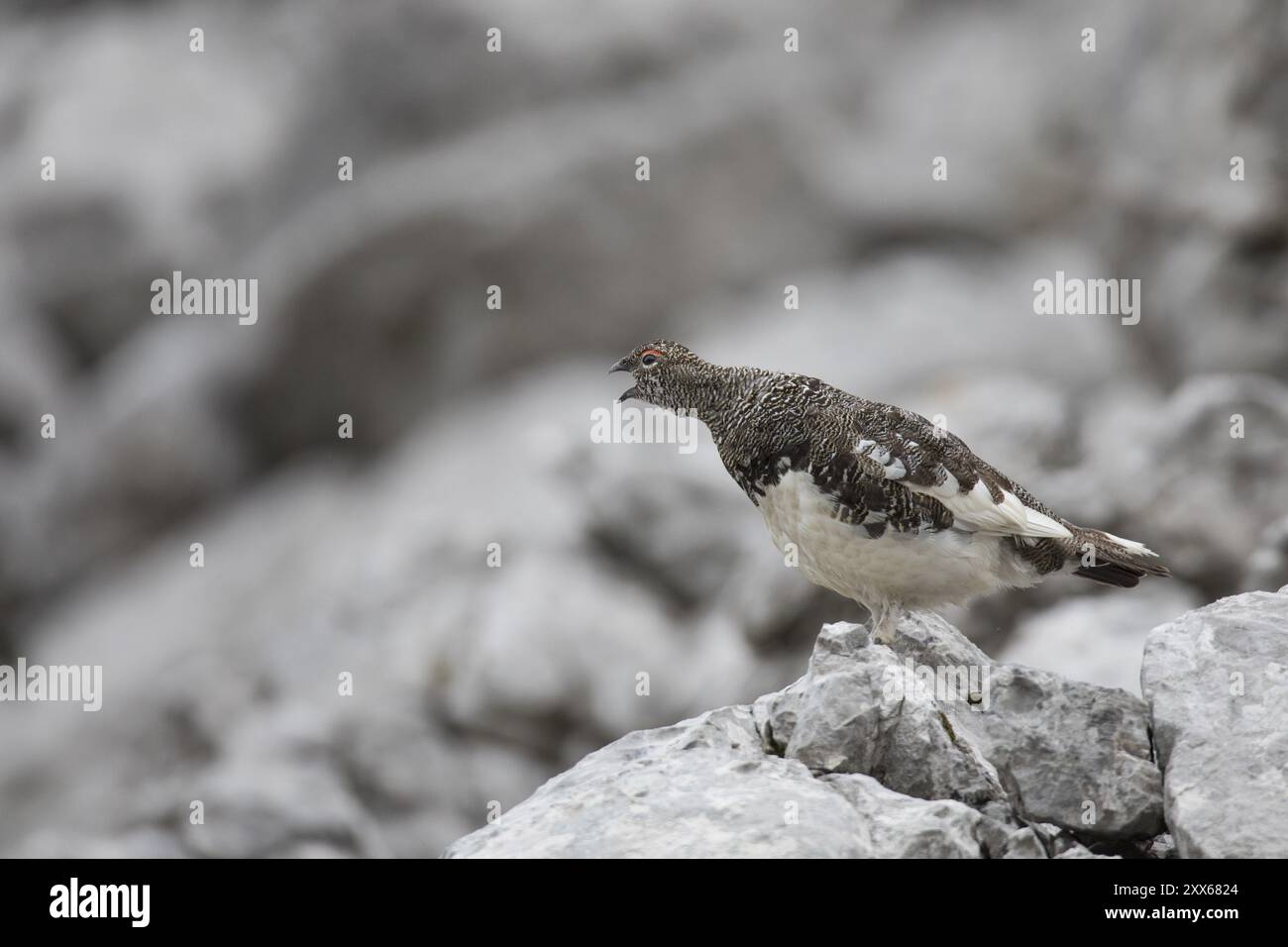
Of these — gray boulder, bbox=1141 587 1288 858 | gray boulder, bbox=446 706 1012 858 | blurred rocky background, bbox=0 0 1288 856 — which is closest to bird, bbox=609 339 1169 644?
gray boulder, bbox=1141 587 1288 858

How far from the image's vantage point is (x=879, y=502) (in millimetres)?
6629

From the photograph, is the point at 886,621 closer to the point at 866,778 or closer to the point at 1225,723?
the point at 866,778

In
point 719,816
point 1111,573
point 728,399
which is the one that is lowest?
point 719,816

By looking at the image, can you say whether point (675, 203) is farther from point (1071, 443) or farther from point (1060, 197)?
point (1071, 443)

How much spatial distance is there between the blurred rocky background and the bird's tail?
14.8 ft

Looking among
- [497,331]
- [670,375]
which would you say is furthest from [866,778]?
[497,331]

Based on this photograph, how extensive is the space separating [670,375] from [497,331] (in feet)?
49.6

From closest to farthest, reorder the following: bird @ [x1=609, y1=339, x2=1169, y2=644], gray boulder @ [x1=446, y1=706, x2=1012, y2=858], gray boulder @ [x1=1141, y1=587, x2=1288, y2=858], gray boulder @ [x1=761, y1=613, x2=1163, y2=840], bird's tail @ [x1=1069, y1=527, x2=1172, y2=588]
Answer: gray boulder @ [x1=446, y1=706, x2=1012, y2=858]
gray boulder @ [x1=1141, y1=587, x2=1288, y2=858]
gray boulder @ [x1=761, y1=613, x2=1163, y2=840]
bird @ [x1=609, y1=339, x2=1169, y2=644]
bird's tail @ [x1=1069, y1=527, x2=1172, y2=588]

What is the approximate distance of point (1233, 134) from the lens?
56.9ft

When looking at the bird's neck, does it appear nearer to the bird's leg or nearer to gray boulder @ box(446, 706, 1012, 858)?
the bird's leg

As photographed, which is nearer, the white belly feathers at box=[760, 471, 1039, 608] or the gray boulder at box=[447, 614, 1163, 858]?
the gray boulder at box=[447, 614, 1163, 858]

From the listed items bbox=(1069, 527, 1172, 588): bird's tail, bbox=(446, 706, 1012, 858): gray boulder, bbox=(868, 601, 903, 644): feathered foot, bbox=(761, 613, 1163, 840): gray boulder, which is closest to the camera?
bbox=(446, 706, 1012, 858): gray boulder

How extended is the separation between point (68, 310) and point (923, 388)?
52.5ft

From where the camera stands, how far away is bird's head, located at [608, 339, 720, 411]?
7.19m
